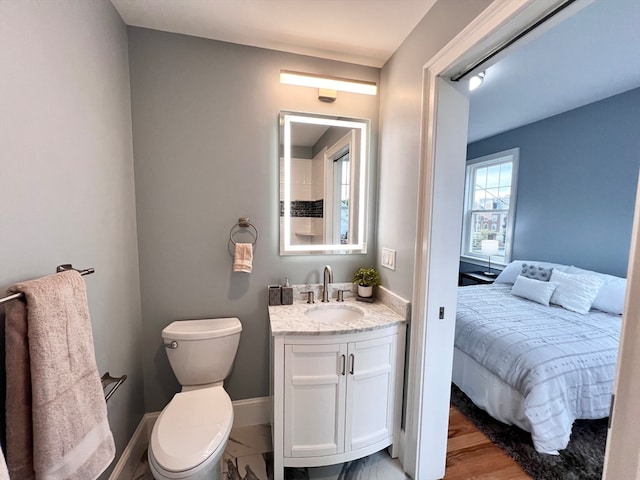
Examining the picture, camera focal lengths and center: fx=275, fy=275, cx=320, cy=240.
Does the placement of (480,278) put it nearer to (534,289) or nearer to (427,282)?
(534,289)

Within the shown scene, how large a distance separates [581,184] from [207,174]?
3.85m

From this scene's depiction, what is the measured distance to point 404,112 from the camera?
160 cm

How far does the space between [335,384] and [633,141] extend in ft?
11.7

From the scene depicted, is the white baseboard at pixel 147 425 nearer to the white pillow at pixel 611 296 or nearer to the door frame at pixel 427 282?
the door frame at pixel 427 282

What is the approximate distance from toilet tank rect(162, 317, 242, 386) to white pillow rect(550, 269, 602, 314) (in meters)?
2.92

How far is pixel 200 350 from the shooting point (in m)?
1.59

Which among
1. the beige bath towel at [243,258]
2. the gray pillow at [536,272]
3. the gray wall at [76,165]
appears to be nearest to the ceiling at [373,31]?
the gray wall at [76,165]

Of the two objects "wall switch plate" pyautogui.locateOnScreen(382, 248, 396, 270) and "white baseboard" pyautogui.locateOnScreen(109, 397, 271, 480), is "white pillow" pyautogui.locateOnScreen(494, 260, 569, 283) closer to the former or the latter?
"wall switch plate" pyautogui.locateOnScreen(382, 248, 396, 270)

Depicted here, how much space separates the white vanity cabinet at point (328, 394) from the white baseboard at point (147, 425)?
1.69ft

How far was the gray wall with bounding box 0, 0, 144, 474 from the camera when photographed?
31.8 inches

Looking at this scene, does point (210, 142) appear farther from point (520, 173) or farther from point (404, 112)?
point (520, 173)

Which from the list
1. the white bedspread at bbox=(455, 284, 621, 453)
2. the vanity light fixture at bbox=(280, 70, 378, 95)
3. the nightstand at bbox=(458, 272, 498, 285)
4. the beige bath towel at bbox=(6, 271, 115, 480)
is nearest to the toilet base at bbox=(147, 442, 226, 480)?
the beige bath towel at bbox=(6, 271, 115, 480)

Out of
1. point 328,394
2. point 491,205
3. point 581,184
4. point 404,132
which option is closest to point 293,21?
point 404,132

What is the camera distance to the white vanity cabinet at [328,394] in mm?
1429
